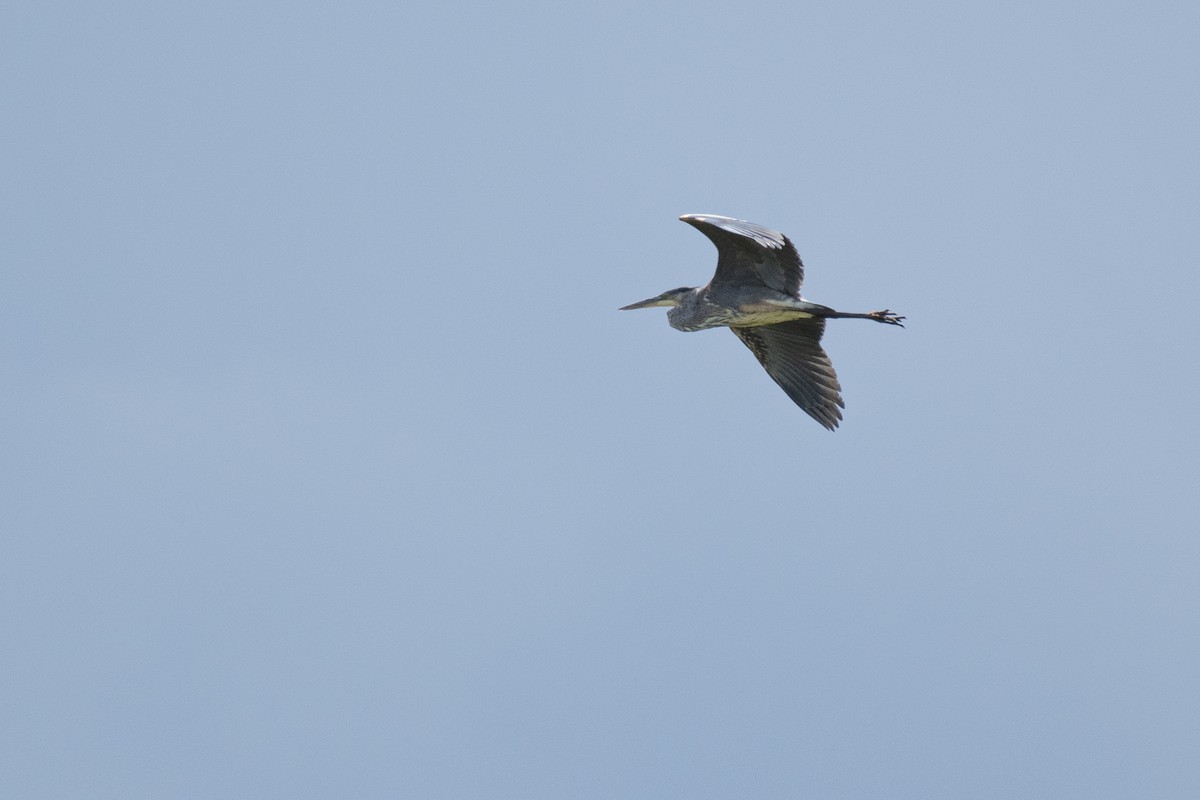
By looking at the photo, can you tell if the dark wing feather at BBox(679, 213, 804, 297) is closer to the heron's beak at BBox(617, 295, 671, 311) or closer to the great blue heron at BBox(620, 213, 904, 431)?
the great blue heron at BBox(620, 213, 904, 431)

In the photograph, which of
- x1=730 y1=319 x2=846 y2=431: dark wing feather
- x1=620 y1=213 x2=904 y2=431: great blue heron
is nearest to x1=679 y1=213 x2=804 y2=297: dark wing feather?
x1=620 y1=213 x2=904 y2=431: great blue heron

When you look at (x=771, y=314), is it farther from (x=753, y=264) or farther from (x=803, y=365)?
(x=803, y=365)

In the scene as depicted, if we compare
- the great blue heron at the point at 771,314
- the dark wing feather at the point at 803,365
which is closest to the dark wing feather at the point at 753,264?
the great blue heron at the point at 771,314

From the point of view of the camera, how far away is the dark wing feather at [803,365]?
1584 cm

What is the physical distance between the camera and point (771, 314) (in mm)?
15336

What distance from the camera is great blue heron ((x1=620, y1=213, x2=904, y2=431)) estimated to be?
1498 cm

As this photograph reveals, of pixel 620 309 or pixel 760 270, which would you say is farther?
pixel 620 309

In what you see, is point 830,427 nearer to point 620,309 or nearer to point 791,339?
point 791,339

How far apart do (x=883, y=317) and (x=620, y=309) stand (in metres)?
3.41

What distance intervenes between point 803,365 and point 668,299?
5.45 ft

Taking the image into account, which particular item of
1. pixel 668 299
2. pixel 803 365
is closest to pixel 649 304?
pixel 668 299

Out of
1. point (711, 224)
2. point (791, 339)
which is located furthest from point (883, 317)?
point (711, 224)

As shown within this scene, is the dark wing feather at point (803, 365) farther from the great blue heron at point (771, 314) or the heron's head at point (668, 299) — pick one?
the heron's head at point (668, 299)

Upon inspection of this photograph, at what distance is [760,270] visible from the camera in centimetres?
1514
